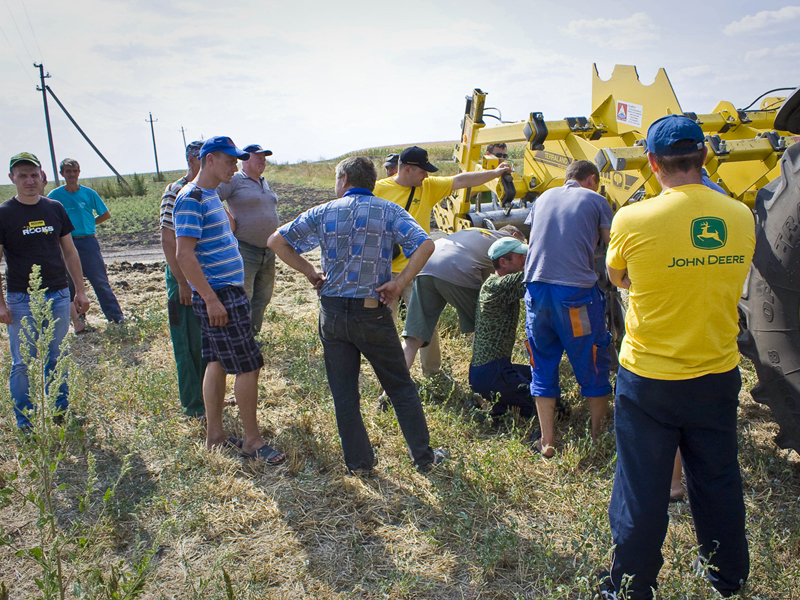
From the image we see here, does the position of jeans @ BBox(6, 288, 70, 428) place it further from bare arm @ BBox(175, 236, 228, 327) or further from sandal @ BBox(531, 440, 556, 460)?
sandal @ BBox(531, 440, 556, 460)

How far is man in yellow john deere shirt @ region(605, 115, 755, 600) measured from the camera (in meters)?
2.21

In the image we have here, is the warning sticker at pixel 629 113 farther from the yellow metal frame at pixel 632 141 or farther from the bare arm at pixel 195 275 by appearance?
the bare arm at pixel 195 275

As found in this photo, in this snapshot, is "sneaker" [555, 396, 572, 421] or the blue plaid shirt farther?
"sneaker" [555, 396, 572, 421]

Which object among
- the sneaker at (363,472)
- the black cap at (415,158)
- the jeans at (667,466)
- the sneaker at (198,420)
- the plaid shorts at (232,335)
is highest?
the black cap at (415,158)

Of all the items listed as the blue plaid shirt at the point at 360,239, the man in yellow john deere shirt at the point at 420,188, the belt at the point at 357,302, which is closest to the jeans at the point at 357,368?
the belt at the point at 357,302

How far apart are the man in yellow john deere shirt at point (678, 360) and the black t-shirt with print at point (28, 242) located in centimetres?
390

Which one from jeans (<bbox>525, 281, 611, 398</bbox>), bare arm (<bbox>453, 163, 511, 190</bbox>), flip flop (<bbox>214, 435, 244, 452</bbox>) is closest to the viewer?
jeans (<bbox>525, 281, 611, 398</bbox>)

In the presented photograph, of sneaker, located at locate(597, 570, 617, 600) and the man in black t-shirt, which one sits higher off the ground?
the man in black t-shirt

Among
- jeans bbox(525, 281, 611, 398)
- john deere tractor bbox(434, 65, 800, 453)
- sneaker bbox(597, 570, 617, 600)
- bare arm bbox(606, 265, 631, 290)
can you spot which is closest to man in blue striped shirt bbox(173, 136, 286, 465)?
jeans bbox(525, 281, 611, 398)

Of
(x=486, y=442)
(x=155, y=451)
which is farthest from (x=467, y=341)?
(x=155, y=451)

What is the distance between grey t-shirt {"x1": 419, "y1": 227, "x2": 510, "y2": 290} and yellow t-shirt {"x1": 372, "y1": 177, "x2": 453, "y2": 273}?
0.97 ft

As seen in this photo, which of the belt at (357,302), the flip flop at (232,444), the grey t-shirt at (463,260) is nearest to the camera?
the belt at (357,302)

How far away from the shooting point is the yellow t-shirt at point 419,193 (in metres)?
4.95

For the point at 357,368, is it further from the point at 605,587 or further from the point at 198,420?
the point at 605,587
